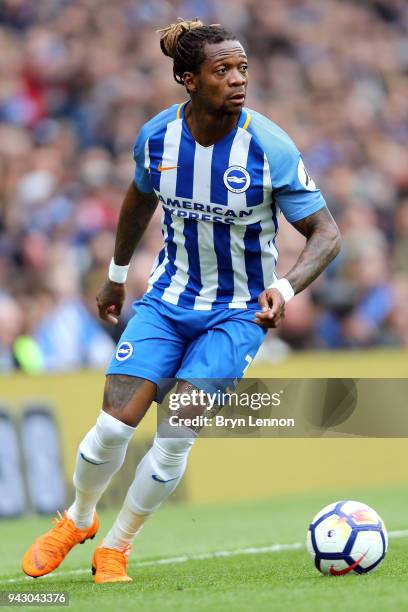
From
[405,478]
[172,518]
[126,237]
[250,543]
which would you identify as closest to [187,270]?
[126,237]

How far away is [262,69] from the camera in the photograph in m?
16.6

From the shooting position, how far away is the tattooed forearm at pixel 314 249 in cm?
579

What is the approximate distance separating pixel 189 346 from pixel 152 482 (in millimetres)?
670

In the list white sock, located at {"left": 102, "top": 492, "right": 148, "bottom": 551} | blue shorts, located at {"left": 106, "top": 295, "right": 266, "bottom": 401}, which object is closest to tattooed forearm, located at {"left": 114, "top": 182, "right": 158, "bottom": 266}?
blue shorts, located at {"left": 106, "top": 295, "right": 266, "bottom": 401}

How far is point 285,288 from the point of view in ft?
18.6

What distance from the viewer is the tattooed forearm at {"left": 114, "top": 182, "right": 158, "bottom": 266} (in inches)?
257

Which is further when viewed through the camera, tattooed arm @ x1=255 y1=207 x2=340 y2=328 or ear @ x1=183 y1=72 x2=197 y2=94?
ear @ x1=183 y1=72 x2=197 y2=94

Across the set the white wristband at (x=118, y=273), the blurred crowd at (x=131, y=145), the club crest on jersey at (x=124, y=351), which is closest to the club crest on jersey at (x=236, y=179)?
the club crest on jersey at (x=124, y=351)

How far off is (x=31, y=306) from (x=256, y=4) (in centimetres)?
774

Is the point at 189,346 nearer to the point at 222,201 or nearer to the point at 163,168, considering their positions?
the point at 222,201

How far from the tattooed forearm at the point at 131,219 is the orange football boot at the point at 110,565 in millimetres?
1496

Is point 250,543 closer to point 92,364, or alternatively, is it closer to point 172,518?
point 172,518

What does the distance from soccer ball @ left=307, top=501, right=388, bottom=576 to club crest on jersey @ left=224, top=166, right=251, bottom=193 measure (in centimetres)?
162

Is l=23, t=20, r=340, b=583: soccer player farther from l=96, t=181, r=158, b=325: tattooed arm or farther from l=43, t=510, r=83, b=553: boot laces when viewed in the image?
l=96, t=181, r=158, b=325: tattooed arm
